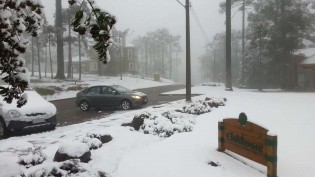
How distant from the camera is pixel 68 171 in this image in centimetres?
565

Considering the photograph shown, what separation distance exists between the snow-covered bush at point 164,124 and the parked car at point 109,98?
A: 664 centimetres

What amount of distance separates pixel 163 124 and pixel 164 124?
33mm

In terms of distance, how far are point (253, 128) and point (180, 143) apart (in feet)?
7.73

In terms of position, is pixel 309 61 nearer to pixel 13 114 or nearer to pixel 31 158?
pixel 13 114

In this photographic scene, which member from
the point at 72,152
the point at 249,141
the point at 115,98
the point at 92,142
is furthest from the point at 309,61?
the point at 72,152

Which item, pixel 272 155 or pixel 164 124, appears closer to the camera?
pixel 272 155

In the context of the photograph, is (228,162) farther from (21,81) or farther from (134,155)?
(21,81)

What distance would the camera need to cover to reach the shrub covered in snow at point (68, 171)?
18.2ft

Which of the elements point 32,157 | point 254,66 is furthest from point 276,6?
point 32,157

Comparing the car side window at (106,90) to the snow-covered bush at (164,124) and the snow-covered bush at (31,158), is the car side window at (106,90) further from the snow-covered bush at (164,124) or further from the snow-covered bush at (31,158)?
the snow-covered bush at (31,158)

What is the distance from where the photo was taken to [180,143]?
895 cm

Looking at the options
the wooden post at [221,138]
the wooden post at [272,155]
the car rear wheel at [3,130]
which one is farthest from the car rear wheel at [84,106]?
the wooden post at [272,155]

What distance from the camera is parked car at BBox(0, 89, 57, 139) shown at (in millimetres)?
10969

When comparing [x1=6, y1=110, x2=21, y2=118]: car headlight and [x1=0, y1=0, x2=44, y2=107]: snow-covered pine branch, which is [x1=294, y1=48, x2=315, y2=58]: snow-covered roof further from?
[x1=0, y1=0, x2=44, y2=107]: snow-covered pine branch
